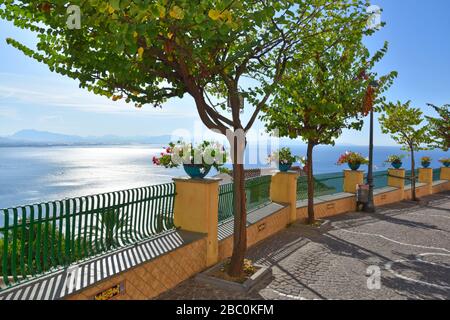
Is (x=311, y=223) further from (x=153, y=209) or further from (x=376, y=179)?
(x=376, y=179)

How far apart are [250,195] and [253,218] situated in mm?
1248

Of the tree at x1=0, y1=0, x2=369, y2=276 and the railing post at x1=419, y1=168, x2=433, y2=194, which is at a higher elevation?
the tree at x1=0, y1=0, x2=369, y2=276

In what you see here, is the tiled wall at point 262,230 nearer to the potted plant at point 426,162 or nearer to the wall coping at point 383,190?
the wall coping at point 383,190

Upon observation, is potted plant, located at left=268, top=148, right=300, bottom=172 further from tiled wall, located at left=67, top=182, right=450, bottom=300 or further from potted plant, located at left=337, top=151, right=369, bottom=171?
potted plant, located at left=337, top=151, right=369, bottom=171

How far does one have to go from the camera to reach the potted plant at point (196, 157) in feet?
26.9

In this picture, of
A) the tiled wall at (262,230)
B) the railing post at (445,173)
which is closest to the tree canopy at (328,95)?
the tiled wall at (262,230)

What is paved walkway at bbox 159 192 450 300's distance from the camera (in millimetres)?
6895

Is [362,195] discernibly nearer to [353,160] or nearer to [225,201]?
[353,160]

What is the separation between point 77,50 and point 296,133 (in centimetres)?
795

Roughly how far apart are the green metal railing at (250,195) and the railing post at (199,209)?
1652mm

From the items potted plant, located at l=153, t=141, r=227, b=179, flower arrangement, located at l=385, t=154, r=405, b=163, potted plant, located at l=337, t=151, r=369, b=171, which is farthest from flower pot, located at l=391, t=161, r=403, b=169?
potted plant, located at l=153, t=141, r=227, b=179

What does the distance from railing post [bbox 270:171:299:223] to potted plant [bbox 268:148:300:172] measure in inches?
11.2

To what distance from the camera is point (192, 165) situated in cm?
822
